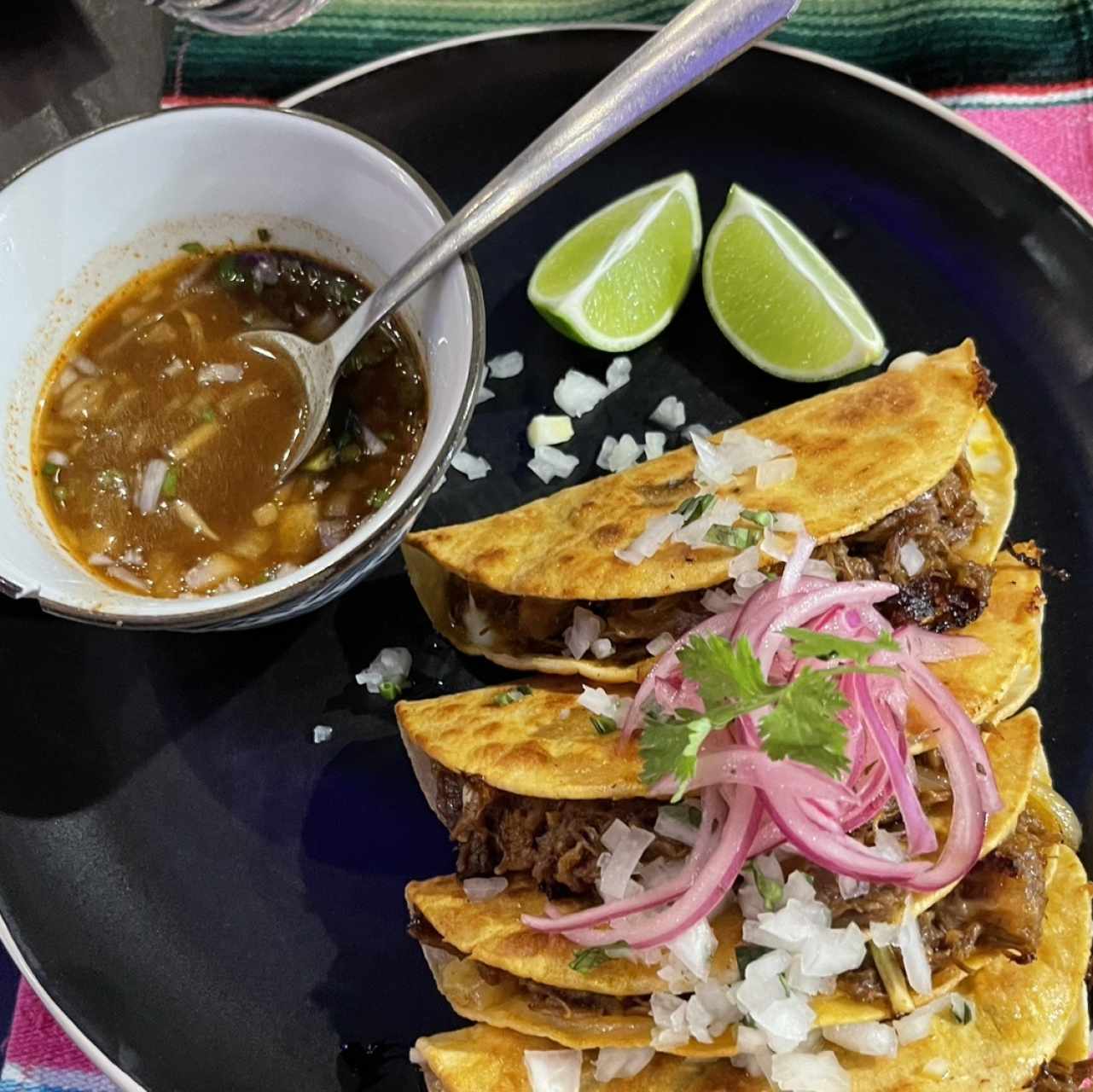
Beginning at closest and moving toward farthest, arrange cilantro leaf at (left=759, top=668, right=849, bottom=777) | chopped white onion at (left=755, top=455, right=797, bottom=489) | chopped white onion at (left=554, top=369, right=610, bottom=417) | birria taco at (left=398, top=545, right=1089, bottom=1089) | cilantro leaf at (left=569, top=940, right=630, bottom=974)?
cilantro leaf at (left=759, top=668, right=849, bottom=777) → birria taco at (left=398, top=545, right=1089, bottom=1089) → cilantro leaf at (left=569, top=940, right=630, bottom=974) → chopped white onion at (left=755, top=455, right=797, bottom=489) → chopped white onion at (left=554, top=369, right=610, bottom=417)

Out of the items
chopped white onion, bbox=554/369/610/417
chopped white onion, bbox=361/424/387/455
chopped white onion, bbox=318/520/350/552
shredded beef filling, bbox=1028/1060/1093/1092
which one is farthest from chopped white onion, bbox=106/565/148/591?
shredded beef filling, bbox=1028/1060/1093/1092

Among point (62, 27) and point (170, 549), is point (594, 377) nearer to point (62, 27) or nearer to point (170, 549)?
point (170, 549)

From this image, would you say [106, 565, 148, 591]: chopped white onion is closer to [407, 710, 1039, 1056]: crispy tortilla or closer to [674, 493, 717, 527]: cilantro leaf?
[407, 710, 1039, 1056]: crispy tortilla

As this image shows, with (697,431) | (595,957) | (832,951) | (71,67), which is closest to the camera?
(832,951)

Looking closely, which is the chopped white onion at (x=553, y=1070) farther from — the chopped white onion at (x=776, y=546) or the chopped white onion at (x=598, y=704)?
the chopped white onion at (x=776, y=546)

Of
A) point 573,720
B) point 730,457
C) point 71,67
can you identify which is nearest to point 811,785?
point 573,720

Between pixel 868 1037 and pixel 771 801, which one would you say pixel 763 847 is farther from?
pixel 868 1037

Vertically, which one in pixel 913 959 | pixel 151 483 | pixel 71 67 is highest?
pixel 71 67
